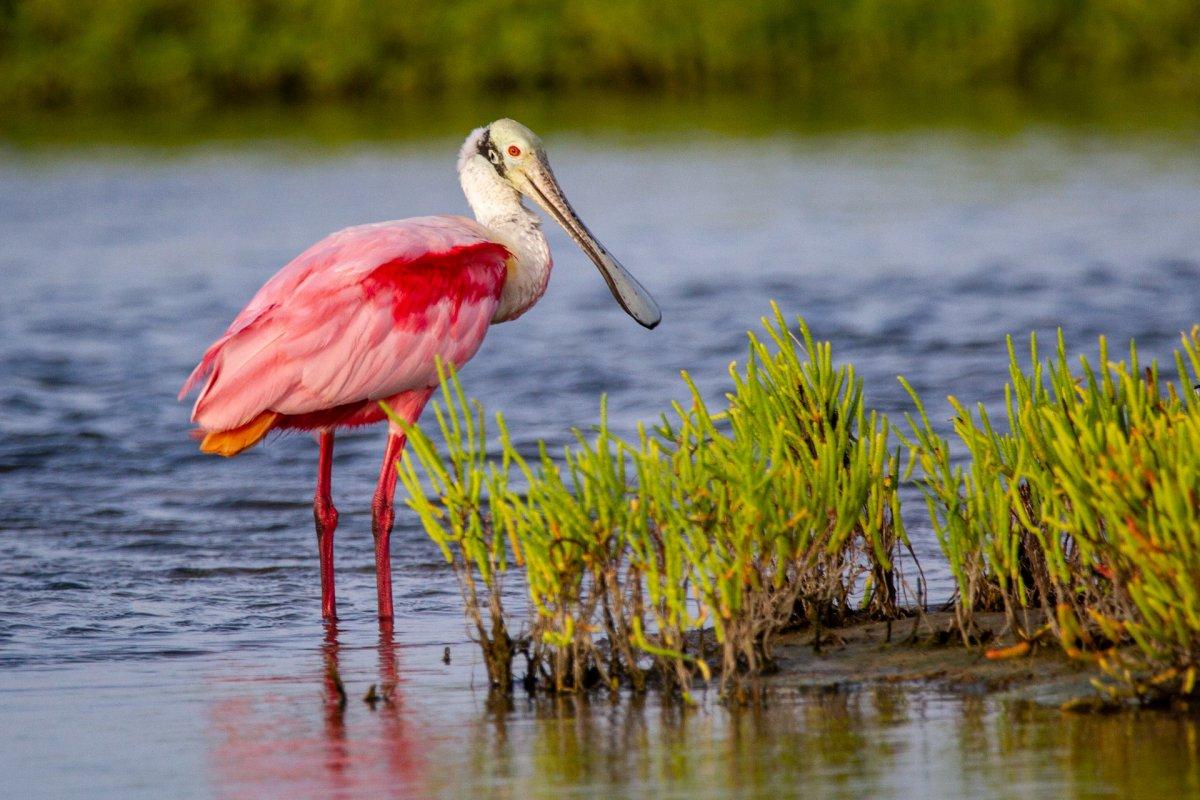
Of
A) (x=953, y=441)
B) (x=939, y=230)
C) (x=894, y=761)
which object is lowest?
(x=894, y=761)

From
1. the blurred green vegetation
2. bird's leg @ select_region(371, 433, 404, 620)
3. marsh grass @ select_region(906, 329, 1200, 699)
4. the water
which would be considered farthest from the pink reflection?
the blurred green vegetation

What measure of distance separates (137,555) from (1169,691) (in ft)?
14.7

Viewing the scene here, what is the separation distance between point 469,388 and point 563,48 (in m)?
22.2

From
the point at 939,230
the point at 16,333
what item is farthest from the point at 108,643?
the point at 939,230

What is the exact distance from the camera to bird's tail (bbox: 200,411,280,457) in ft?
22.7

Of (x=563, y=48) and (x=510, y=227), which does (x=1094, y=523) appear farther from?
(x=563, y=48)

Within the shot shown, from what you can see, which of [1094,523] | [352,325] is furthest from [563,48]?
[1094,523]

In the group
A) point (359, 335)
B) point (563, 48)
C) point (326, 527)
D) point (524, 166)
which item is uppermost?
point (563, 48)

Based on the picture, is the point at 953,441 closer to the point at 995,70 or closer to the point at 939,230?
the point at 939,230

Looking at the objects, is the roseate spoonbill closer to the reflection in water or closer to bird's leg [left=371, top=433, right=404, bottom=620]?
bird's leg [left=371, top=433, right=404, bottom=620]

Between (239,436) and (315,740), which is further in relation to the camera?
(239,436)

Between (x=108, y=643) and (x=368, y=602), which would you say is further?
(x=368, y=602)

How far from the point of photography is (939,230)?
1819cm

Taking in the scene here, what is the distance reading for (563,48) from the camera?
1323 inches
